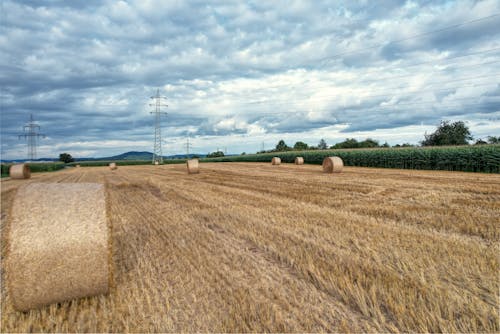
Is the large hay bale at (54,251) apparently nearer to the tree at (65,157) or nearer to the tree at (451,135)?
the tree at (451,135)

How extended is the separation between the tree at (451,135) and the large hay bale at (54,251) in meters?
64.8

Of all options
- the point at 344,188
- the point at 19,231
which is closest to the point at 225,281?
the point at 19,231

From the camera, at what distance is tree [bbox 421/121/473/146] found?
56.8 metres

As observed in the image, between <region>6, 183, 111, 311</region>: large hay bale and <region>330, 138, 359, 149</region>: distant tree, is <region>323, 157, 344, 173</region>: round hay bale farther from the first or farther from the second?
<region>330, 138, 359, 149</region>: distant tree

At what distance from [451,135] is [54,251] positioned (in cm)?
6777

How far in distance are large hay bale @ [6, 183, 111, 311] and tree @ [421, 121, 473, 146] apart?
212ft

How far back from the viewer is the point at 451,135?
5791 centimetres

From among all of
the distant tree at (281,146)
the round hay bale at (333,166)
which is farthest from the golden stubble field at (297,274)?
the distant tree at (281,146)

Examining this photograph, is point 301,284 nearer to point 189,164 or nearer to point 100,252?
point 100,252

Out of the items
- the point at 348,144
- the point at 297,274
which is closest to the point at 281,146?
the point at 348,144

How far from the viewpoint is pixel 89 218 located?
391 centimetres

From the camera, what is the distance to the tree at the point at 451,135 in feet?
186

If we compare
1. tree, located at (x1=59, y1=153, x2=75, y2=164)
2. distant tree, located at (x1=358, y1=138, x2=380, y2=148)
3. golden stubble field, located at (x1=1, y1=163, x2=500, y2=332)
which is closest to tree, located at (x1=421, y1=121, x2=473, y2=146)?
distant tree, located at (x1=358, y1=138, x2=380, y2=148)

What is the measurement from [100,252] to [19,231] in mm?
946
